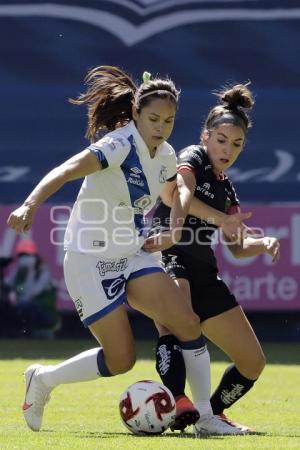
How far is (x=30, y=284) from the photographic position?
47.0 ft

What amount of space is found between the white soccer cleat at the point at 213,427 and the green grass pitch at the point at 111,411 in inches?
3.0

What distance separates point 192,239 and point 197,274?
0.69ft

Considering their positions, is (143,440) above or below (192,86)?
below

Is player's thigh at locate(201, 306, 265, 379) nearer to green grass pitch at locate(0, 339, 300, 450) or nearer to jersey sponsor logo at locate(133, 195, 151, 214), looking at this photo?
green grass pitch at locate(0, 339, 300, 450)

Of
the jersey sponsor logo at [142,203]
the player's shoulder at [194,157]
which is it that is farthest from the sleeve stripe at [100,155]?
the player's shoulder at [194,157]

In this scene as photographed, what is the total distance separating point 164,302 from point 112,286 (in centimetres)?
31

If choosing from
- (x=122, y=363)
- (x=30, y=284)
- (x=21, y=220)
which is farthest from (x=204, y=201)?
(x=30, y=284)

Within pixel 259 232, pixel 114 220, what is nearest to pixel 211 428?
pixel 114 220

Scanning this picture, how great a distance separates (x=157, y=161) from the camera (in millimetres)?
6707

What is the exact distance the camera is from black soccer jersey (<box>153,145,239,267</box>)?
7.11 meters

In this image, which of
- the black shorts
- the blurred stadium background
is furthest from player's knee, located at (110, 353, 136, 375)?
the blurred stadium background

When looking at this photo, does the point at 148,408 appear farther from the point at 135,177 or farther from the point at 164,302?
the point at 135,177

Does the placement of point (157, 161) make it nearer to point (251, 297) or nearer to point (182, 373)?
point (182, 373)

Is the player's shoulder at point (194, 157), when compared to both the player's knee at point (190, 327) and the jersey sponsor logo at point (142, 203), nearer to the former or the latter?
the jersey sponsor logo at point (142, 203)
